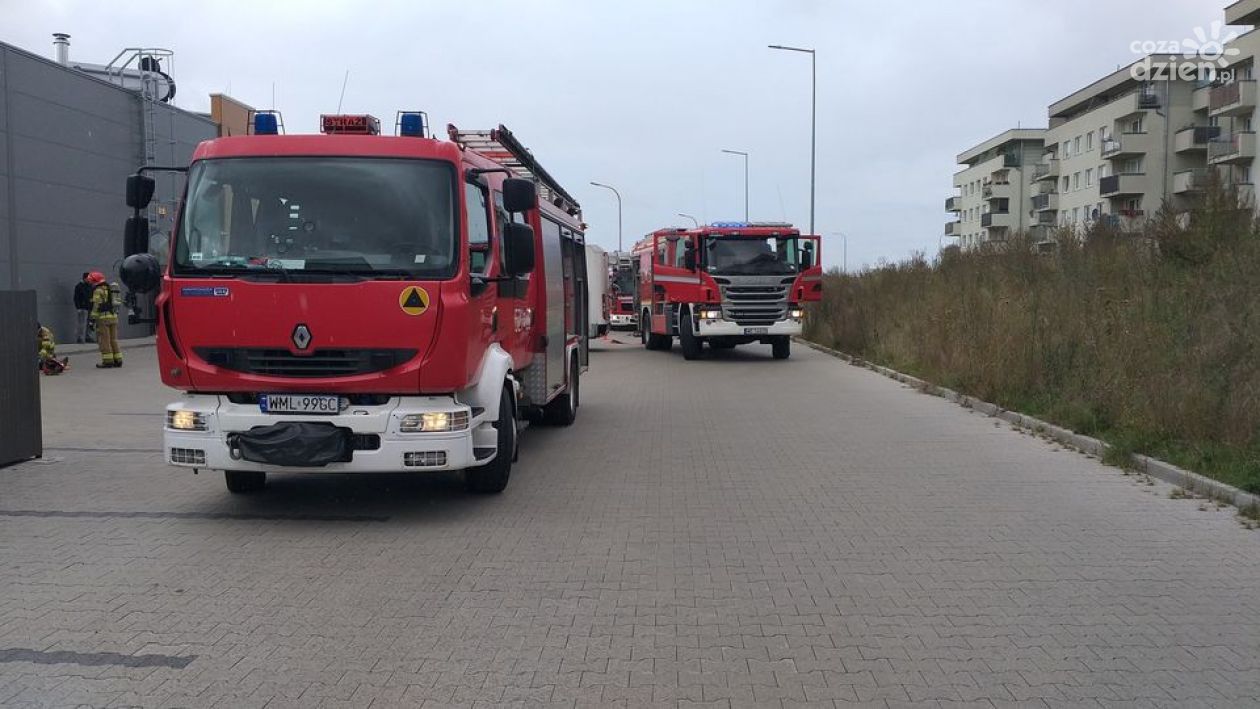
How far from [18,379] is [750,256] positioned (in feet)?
52.8

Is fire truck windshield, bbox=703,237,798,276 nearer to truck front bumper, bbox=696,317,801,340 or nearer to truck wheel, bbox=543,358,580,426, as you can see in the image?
truck front bumper, bbox=696,317,801,340

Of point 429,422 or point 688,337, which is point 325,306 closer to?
point 429,422

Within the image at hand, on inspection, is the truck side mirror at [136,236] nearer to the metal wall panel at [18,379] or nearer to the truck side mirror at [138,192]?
the truck side mirror at [138,192]

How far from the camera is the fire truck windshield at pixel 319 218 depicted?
7266 mm

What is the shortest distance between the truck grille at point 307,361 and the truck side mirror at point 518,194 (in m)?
1.59

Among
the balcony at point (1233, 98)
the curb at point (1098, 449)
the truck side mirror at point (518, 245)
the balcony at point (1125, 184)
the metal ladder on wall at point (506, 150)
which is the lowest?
the curb at point (1098, 449)

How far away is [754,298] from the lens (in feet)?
75.6

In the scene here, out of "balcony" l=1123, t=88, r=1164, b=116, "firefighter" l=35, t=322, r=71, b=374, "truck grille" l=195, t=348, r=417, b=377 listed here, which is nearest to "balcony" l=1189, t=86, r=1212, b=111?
"balcony" l=1123, t=88, r=1164, b=116

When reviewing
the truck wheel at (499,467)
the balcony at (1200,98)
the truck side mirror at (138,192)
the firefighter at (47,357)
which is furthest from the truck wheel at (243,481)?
the balcony at (1200,98)

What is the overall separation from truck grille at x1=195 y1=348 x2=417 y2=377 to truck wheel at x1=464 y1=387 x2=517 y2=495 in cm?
130

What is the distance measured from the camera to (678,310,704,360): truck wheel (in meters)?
23.9

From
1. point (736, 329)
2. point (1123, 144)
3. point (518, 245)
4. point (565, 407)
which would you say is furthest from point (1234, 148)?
point (518, 245)

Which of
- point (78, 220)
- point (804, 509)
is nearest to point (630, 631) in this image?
point (804, 509)

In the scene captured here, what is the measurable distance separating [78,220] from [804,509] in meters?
26.9
